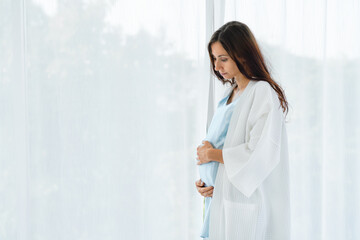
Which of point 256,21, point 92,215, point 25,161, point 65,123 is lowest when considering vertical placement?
point 92,215

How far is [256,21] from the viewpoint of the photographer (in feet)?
5.36

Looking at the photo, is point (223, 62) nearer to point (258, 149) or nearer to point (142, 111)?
point (258, 149)

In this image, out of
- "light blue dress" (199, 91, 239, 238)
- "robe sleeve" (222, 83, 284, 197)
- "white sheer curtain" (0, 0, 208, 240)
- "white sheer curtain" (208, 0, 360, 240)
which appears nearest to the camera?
"robe sleeve" (222, 83, 284, 197)

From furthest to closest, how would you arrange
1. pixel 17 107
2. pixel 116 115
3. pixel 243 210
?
1. pixel 116 115
2. pixel 17 107
3. pixel 243 210

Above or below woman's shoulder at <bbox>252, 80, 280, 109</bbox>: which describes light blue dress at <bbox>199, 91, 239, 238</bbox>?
below

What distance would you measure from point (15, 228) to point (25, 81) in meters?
0.61

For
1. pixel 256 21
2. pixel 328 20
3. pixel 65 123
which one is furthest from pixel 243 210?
pixel 328 20

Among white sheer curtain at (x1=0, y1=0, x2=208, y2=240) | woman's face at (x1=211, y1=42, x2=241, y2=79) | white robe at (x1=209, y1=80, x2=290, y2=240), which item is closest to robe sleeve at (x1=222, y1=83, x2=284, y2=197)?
white robe at (x1=209, y1=80, x2=290, y2=240)

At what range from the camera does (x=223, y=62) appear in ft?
4.03

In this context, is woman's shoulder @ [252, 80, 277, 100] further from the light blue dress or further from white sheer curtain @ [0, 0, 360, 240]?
white sheer curtain @ [0, 0, 360, 240]

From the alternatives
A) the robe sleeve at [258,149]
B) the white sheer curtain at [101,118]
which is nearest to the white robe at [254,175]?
the robe sleeve at [258,149]

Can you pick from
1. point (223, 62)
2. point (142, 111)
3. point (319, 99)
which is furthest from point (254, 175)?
point (319, 99)

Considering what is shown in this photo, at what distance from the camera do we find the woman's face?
1.21m

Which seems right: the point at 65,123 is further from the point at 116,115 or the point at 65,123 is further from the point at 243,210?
the point at 243,210
